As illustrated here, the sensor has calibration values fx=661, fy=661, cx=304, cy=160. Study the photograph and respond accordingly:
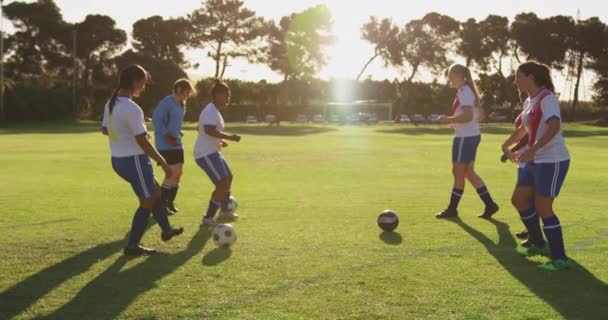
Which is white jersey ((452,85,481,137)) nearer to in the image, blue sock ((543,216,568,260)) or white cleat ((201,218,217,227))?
blue sock ((543,216,568,260))

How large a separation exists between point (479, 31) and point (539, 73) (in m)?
89.3

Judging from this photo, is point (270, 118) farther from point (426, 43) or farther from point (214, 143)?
point (214, 143)

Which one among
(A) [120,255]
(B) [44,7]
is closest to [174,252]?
(A) [120,255]

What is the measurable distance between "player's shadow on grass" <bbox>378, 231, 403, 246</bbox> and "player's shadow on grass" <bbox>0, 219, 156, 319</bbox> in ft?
10.1

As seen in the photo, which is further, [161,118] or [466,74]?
[161,118]

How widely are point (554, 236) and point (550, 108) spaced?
125 cm

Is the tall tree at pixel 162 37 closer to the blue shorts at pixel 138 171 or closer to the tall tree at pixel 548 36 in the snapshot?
the tall tree at pixel 548 36

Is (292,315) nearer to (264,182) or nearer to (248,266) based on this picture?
(248,266)

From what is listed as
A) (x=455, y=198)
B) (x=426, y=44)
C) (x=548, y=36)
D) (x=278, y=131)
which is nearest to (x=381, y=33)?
(x=426, y=44)

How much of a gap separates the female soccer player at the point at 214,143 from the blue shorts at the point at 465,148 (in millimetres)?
3204

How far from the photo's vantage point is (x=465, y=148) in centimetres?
944

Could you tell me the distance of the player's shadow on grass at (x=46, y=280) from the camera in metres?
5.25

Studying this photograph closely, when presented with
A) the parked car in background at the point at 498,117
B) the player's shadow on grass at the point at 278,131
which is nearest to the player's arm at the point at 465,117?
the player's shadow on grass at the point at 278,131

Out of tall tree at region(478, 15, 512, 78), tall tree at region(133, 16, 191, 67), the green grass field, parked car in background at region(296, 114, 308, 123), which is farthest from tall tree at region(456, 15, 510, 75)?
the green grass field
